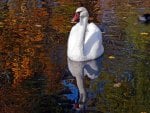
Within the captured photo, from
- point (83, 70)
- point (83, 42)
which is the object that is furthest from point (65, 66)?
point (83, 42)

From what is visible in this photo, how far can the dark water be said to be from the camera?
841cm

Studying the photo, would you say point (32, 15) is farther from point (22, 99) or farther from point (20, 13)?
point (22, 99)

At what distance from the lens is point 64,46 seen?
11.0m

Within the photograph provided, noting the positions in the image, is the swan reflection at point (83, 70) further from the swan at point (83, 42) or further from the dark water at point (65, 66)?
the swan at point (83, 42)

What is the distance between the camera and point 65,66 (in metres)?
10.0

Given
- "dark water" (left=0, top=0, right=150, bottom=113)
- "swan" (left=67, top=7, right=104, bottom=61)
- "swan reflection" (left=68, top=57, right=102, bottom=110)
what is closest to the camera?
"dark water" (left=0, top=0, right=150, bottom=113)

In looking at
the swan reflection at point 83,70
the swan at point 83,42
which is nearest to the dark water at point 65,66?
the swan reflection at point 83,70

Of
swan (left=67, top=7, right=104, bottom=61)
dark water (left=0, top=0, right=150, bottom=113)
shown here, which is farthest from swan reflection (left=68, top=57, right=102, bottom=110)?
swan (left=67, top=7, right=104, bottom=61)

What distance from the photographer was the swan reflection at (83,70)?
9.00 meters

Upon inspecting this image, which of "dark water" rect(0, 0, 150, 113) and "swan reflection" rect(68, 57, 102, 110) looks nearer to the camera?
"dark water" rect(0, 0, 150, 113)

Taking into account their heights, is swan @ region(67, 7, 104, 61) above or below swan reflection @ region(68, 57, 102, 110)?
above

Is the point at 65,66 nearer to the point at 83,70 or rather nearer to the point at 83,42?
the point at 83,70

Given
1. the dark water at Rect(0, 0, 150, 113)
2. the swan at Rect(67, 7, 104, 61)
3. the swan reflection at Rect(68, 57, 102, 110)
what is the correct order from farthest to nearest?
the swan at Rect(67, 7, 104, 61)
the swan reflection at Rect(68, 57, 102, 110)
the dark water at Rect(0, 0, 150, 113)

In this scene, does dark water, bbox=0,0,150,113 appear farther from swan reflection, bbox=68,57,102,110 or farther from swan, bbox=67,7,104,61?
swan, bbox=67,7,104,61
